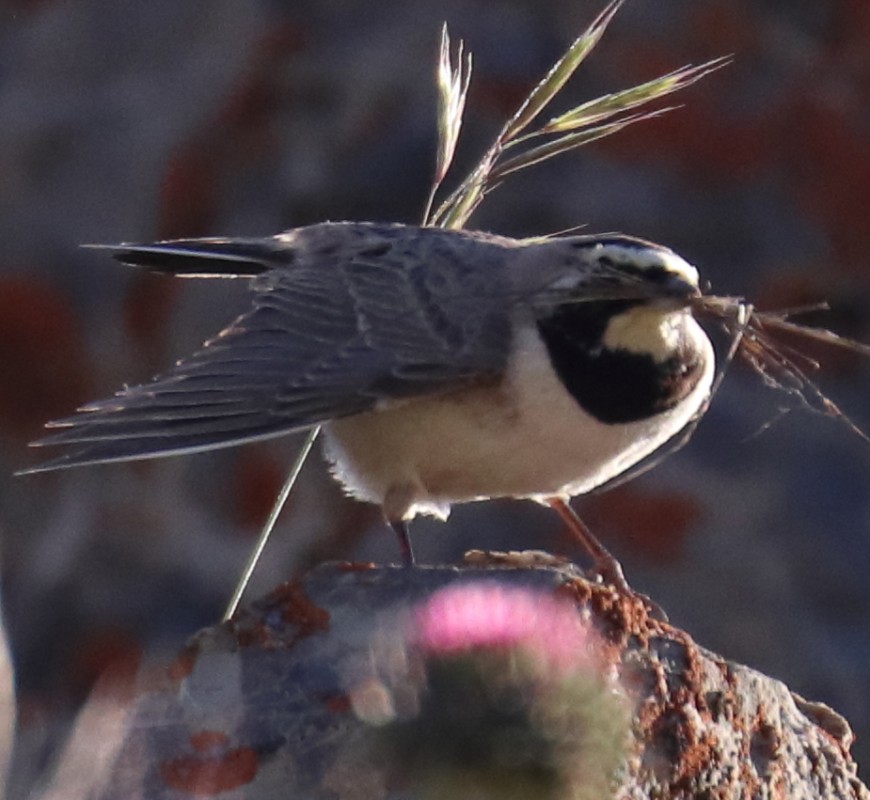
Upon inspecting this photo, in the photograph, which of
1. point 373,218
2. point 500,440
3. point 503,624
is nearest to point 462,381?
point 500,440

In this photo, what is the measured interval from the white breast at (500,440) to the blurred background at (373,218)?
300cm

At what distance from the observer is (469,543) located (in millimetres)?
6734

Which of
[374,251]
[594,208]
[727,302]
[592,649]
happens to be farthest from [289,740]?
[594,208]

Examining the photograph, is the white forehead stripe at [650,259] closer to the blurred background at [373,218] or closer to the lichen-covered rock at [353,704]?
the lichen-covered rock at [353,704]

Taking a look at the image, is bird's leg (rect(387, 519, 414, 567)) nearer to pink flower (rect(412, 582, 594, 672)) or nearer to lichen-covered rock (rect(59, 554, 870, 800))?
lichen-covered rock (rect(59, 554, 870, 800))

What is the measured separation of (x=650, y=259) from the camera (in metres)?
3.44

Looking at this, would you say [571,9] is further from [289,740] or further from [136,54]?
[289,740]

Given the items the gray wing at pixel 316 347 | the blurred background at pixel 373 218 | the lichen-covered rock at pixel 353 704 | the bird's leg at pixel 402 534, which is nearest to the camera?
the lichen-covered rock at pixel 353 704

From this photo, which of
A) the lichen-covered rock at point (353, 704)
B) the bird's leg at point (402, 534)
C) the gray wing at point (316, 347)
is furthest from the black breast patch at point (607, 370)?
the bird's leg at point (402, 534)

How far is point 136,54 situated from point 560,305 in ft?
13.4

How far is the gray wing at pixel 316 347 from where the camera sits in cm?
339

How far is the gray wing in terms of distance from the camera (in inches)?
133

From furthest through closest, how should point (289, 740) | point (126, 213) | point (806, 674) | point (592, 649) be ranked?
point (126, 213)
point (806, 674)
point (592, 649)
point (289, 740)

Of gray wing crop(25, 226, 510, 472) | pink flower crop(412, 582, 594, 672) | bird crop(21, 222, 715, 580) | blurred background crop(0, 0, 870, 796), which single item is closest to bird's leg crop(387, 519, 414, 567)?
bird crop(21, 222, 715, 580)
